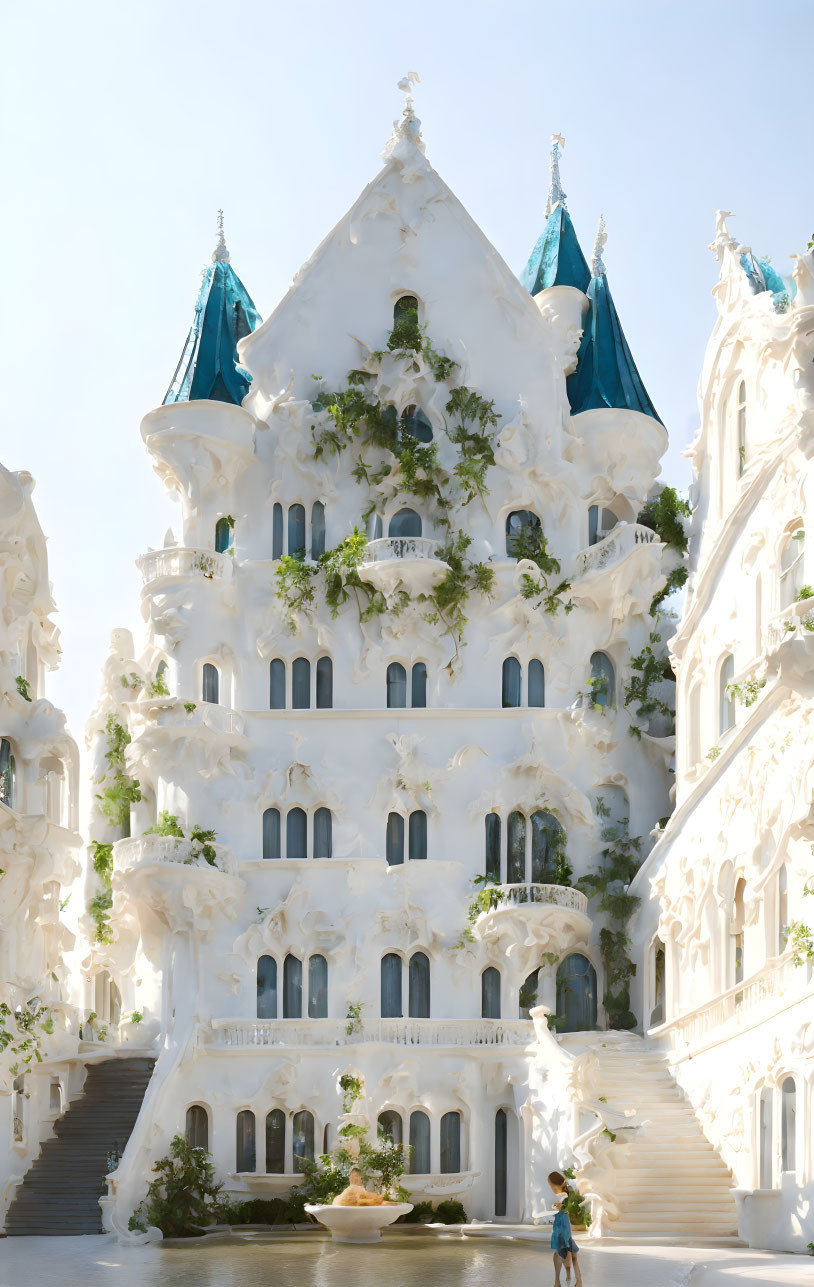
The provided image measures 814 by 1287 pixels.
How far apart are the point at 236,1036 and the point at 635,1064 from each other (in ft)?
28.7

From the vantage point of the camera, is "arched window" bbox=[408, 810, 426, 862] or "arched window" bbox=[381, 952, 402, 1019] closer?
"arched window" bbox=[381, 952, 402, 1019]

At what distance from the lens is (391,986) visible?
4100 centimetres

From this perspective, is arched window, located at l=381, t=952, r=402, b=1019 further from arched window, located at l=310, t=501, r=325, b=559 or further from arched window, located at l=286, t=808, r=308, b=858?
arched window, located at l=310, t=501, r=325, b=559

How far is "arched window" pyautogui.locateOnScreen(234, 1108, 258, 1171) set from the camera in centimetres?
3825

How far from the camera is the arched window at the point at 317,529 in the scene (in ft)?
146

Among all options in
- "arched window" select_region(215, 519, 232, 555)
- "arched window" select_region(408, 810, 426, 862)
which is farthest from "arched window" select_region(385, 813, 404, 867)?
"arched window" select_region(215, 519, 232, 555)

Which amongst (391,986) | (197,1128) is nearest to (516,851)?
(391,986)

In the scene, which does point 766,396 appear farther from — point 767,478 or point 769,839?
point 769,839

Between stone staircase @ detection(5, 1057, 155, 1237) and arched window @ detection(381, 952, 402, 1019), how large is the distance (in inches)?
217

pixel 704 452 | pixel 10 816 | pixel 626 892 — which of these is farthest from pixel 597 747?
pixel 10 816

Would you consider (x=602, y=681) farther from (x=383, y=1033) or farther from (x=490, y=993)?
(x=383, y=1033)

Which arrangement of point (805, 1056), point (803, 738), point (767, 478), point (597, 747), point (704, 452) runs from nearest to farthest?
point (805, 1056)
point (803, 738)
point (767, 478)
point (704, 452)
point (597, 747)

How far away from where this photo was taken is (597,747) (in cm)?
4291

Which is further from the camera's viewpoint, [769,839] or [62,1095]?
[62,1095]
